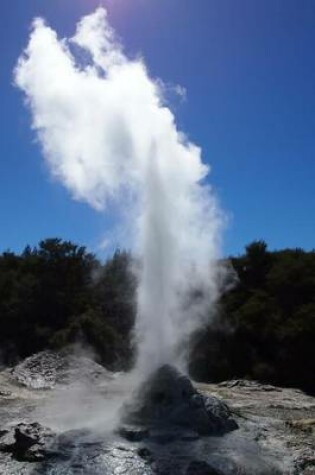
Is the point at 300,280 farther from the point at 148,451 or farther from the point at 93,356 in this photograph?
the point at 148,451

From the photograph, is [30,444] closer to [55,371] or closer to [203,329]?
[55,371]

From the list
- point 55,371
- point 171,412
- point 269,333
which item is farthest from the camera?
point 269,333

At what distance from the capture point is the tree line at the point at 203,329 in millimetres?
32312

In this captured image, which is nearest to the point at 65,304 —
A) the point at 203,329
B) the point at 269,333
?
the point at 203,329

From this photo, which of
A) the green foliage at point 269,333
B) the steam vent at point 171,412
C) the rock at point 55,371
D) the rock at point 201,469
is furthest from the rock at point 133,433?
the green foliage at point 269,333

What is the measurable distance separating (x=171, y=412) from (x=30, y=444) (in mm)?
4263

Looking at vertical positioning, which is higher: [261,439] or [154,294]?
[154,294]

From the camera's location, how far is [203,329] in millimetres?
34250

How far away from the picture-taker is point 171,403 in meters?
18.0

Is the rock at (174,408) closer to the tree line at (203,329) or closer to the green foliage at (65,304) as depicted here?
the tree line at (203,329)

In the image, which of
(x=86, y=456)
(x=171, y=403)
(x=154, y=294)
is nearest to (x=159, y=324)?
(x=154, y=294)

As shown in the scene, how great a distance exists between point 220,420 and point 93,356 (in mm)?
16451

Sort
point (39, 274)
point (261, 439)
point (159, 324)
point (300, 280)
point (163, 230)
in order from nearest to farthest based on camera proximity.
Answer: point (261, 439), point (159, 324), point (163, 230), point (300, 280), point (39, 274)

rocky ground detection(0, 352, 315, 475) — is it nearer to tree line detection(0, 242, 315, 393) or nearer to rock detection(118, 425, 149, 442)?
rock detection(118, 425, 149, 442)
